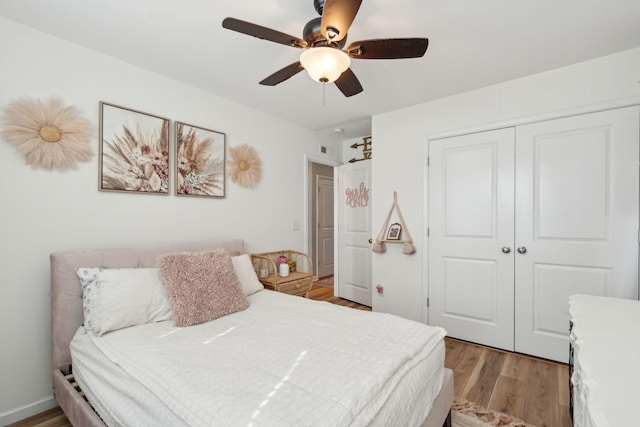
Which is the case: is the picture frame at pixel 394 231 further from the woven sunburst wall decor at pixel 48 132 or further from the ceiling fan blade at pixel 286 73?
the woven sunburst wall decor at pixel 48 132

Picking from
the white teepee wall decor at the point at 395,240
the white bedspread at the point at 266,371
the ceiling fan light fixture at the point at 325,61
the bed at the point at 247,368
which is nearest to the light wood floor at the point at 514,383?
the bed at the point at 247,368

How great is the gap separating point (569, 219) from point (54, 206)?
385 centimetres

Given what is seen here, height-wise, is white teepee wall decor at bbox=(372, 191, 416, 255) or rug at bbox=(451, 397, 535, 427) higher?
white teepee wall decor at bbox=(372, 191, 416, 255)

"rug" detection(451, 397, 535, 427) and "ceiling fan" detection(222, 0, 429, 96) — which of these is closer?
"ceiling fan" detection(222, 0, 429, 96)

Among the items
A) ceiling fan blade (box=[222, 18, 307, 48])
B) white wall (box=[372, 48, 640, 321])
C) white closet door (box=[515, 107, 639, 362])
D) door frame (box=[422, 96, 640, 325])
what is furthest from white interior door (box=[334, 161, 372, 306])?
ceiling fan blade (box=[222, 18, 307, 48])

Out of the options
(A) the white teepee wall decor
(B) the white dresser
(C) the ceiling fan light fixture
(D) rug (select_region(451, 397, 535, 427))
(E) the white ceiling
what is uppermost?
(E) the white ceiling

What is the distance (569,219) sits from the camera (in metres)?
2.41

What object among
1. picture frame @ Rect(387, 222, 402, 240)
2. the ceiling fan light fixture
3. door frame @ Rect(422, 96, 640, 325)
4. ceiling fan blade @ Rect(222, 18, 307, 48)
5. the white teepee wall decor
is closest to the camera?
ceiling fan blade @ Rect(222, 18, 307, 48)

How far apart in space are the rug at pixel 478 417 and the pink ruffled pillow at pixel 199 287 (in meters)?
1.56

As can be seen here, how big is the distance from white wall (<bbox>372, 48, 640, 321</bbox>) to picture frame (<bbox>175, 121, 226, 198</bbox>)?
1753 mm

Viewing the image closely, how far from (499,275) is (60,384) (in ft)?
11.1

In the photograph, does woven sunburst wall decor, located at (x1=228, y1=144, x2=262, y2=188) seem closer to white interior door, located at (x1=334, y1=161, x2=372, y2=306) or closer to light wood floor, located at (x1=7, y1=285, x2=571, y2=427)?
white interior door, located at (x1=334, y1=161, x2=372, y2=306)

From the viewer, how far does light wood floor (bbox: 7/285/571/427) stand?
5.98ft

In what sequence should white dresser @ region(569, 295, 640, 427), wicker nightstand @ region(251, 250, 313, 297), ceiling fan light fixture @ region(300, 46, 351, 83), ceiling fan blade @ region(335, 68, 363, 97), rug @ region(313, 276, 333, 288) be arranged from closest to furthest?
white dresser @ region(569, 295, 640, 427) → ceiling fan light fixture @ region(300, 46, 351, 83) → ceiling fan blade @ region(335, 68, 363, 97) → wicker nightstand @ region(251, 250, 313, 297) → rug @ region(313, 276, 333, 288)
